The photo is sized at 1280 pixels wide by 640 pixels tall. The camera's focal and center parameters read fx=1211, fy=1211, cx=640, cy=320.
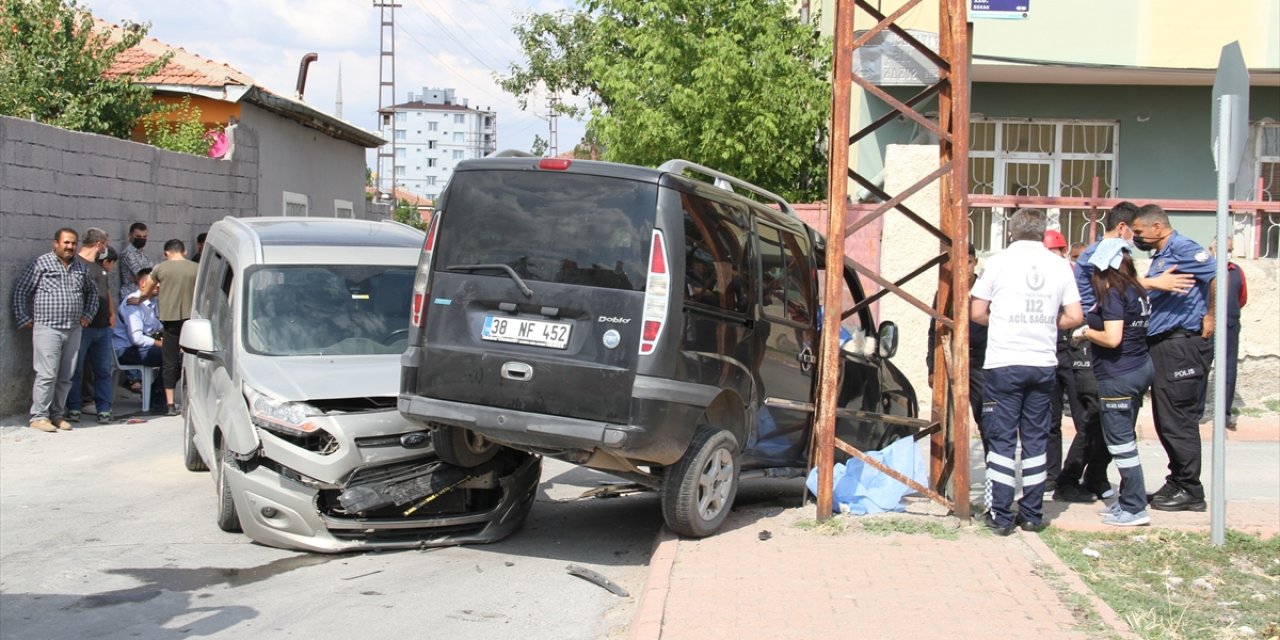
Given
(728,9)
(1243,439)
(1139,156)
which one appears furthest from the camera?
(728,9)

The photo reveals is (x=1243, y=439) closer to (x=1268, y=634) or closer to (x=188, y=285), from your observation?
(x=1268, y=634)

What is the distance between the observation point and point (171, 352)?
41.9ft

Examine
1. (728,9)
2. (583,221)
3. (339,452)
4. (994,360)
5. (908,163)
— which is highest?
(728,9)

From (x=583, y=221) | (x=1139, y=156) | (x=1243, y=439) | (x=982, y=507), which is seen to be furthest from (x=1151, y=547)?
(x=1139, y=156)

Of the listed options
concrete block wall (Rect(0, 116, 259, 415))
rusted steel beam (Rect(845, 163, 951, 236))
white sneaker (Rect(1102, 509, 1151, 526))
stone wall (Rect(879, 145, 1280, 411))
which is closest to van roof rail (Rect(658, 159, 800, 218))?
rusted steel beam (Rect(845, 163, 951, 236))

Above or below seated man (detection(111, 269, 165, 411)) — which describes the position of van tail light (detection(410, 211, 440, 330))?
above

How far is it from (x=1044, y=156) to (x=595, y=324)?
1315 centimetres

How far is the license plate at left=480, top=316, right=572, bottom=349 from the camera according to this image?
650cm

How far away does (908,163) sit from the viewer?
13.1 m

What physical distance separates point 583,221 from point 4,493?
5.31 m

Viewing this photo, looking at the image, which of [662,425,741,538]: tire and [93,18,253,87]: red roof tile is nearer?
[662,425,741,538]: tire

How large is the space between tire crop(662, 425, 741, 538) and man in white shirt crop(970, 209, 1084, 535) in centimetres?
155

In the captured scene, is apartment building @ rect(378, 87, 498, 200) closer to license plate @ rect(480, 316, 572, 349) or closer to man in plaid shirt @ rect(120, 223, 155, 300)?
man in plaid shirt @ rect(120, 223, 155, 300)

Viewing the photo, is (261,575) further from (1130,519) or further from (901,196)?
(1130,519)
